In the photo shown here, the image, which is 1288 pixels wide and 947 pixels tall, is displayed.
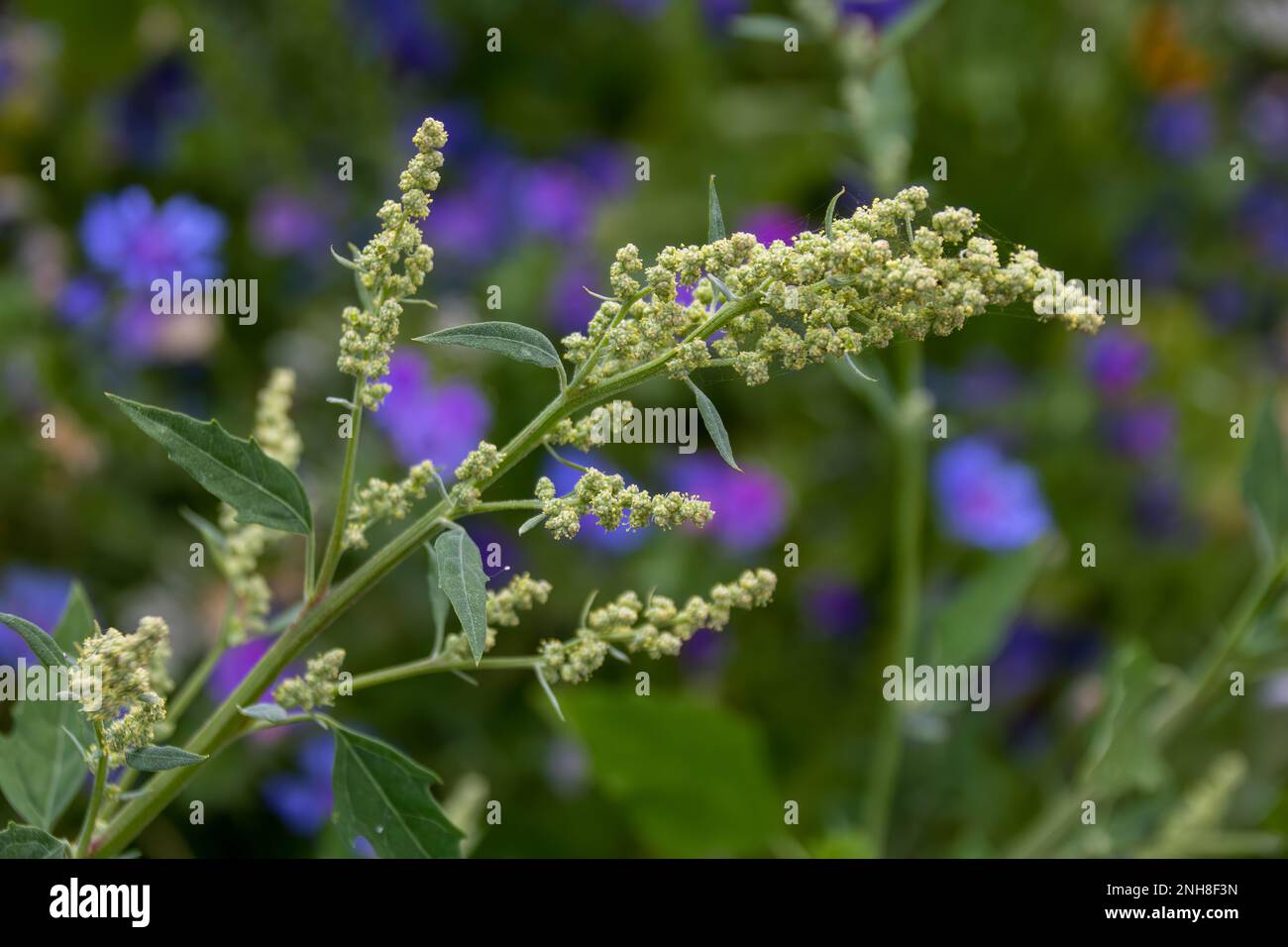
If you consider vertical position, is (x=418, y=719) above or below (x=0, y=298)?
below

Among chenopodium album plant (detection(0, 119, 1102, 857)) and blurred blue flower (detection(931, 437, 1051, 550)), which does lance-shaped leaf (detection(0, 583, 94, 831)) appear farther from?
blurred blue flower (detection(931, 437, 1051, 550))

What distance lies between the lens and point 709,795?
51.3 inches

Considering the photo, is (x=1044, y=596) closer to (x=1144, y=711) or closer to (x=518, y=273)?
(x=1144, y=711)

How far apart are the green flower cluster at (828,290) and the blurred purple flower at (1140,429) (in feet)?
5.43

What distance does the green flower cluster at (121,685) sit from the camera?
56cm

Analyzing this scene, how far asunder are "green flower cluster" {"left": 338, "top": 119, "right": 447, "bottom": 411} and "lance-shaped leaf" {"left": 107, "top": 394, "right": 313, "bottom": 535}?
6 centimetres

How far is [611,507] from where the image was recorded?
1.95ft

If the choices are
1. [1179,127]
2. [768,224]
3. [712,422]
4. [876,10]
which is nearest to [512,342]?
[712,422]

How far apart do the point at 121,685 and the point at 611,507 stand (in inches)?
9.3

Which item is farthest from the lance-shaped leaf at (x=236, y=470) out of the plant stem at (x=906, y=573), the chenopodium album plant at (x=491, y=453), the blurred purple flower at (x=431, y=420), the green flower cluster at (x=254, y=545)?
the blurred purple flower at (x=431, y=420)

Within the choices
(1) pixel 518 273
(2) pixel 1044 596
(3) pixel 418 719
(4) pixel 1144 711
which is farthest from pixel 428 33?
(4) pixel 1144 711

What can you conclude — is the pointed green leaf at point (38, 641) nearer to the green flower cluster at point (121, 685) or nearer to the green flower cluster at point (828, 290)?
the green flower cluster at point (121, 685)
